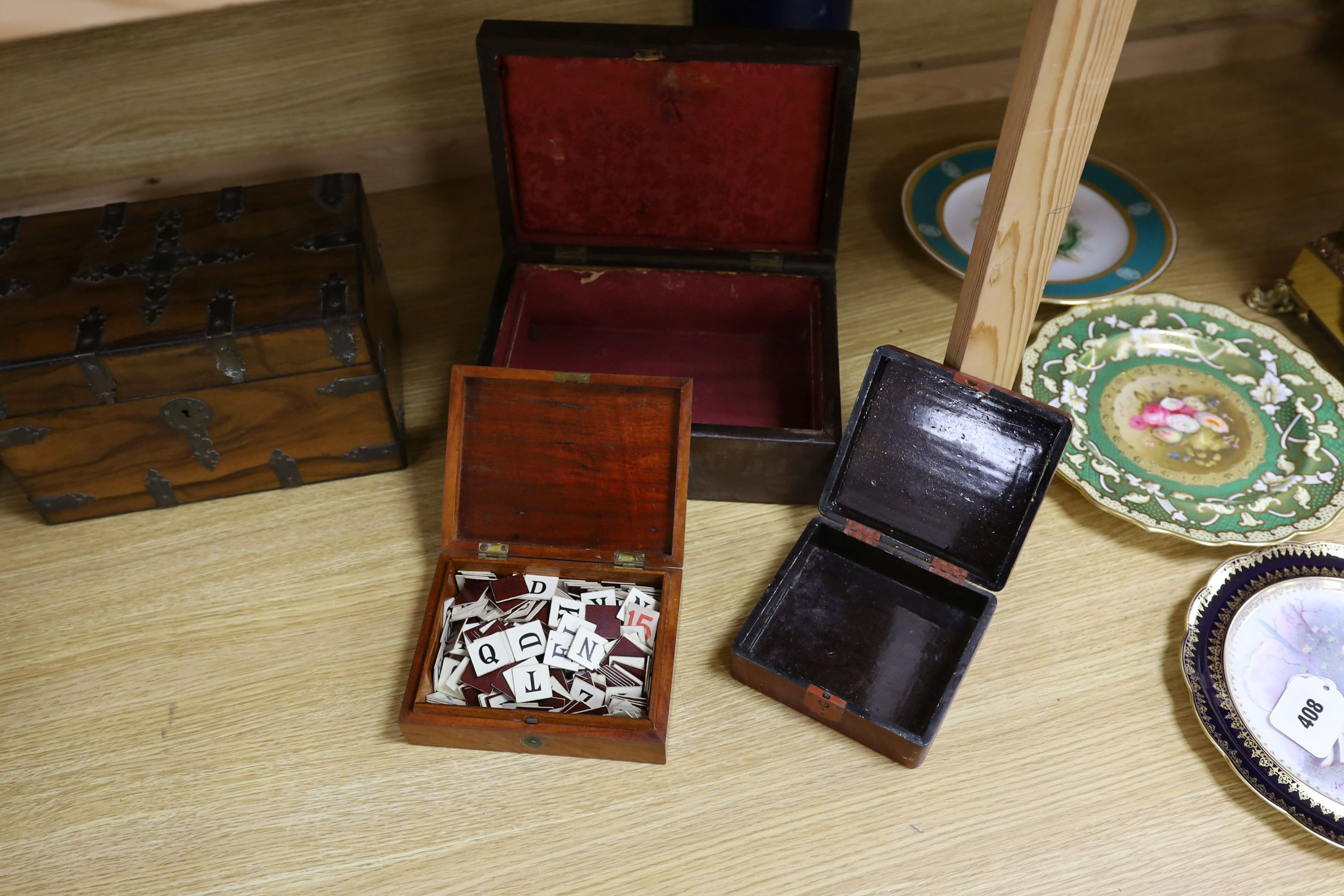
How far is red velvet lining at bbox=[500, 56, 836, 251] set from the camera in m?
1.51

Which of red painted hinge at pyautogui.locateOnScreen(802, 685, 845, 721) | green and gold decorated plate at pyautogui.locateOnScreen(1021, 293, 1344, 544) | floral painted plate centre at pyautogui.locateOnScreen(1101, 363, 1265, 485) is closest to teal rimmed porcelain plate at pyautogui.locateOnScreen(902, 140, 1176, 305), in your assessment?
green and gold decorated plate at pyautogui.locateOnScreen(1021, 293, 1344, 544)

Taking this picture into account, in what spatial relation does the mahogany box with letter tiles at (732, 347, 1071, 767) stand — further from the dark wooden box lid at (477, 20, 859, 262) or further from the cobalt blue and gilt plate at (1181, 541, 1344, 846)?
the dark wooden box lid at (477, 20, 859, 262)

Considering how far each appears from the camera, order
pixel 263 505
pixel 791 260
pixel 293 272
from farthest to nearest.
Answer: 1. pixel 791 260
2. pixel 263 505
3. pixel 293 272

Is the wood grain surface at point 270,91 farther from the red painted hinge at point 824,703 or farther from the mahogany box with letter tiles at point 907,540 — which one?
the red painted hinge at point 824,703

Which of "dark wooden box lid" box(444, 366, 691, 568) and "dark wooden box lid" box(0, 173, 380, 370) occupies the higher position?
"dark wooden box lid" box(0, 173, 380, 370)

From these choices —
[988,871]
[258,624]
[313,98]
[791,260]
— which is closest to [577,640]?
[258,624]

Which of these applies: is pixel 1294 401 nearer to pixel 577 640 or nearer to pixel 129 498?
pixel 577 640

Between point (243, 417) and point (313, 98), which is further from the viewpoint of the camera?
point (313, 98)

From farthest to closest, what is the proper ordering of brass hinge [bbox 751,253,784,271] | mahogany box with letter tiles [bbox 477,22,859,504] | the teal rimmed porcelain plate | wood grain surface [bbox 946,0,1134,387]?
the teal rimmed porcelain plate → brass hinge [bbox 751,253,784,271] → mahogany box with letter tiles [bbox 477,22,859,504] → wood grain surface [bbox 946,0,1134,387]

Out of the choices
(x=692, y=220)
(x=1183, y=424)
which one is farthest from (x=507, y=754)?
(x=1183, y=424)

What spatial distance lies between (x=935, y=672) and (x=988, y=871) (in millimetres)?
249

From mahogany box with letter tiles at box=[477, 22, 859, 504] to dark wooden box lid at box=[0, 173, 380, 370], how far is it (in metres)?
0.25

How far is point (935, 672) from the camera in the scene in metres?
1.34

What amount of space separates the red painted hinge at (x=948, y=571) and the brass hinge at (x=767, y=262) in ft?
1.84
